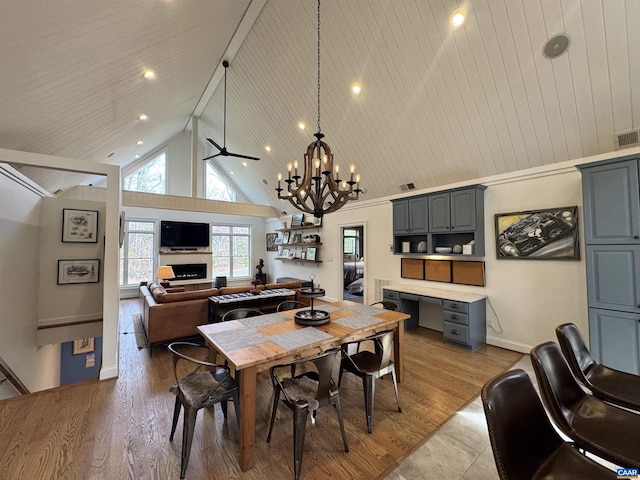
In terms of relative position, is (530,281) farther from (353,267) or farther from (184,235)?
(184,235)

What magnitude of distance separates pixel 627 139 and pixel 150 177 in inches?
413

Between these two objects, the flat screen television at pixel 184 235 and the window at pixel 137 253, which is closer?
the window at pixel 137 253

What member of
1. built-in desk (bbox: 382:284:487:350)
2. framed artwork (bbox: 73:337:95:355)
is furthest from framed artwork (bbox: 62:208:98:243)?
built-in desk (bbox: 382:284:487:350)

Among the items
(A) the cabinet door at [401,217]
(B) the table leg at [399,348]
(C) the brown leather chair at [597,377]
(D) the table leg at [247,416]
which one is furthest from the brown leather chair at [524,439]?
(A) the cabinet door at [401,217]

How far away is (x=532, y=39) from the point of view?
2670 millimetres

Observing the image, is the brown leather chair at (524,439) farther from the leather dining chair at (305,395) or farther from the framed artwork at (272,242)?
the framed artwork at (272,242)

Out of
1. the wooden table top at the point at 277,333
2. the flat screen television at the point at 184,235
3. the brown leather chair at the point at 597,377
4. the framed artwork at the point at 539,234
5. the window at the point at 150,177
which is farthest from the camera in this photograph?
the flat screen television at the point at 184,235

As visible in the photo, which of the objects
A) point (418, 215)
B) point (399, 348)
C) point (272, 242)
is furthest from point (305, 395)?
point (272, 242)

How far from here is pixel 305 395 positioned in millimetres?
1935

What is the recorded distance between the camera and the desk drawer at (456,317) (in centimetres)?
387

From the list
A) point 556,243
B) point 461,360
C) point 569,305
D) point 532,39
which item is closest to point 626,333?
point 569,305

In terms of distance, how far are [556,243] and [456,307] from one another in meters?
1.55

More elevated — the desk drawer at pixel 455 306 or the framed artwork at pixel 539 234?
the framed artwork at pixel 539 234

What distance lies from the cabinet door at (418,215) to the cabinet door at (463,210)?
467 millimetres
